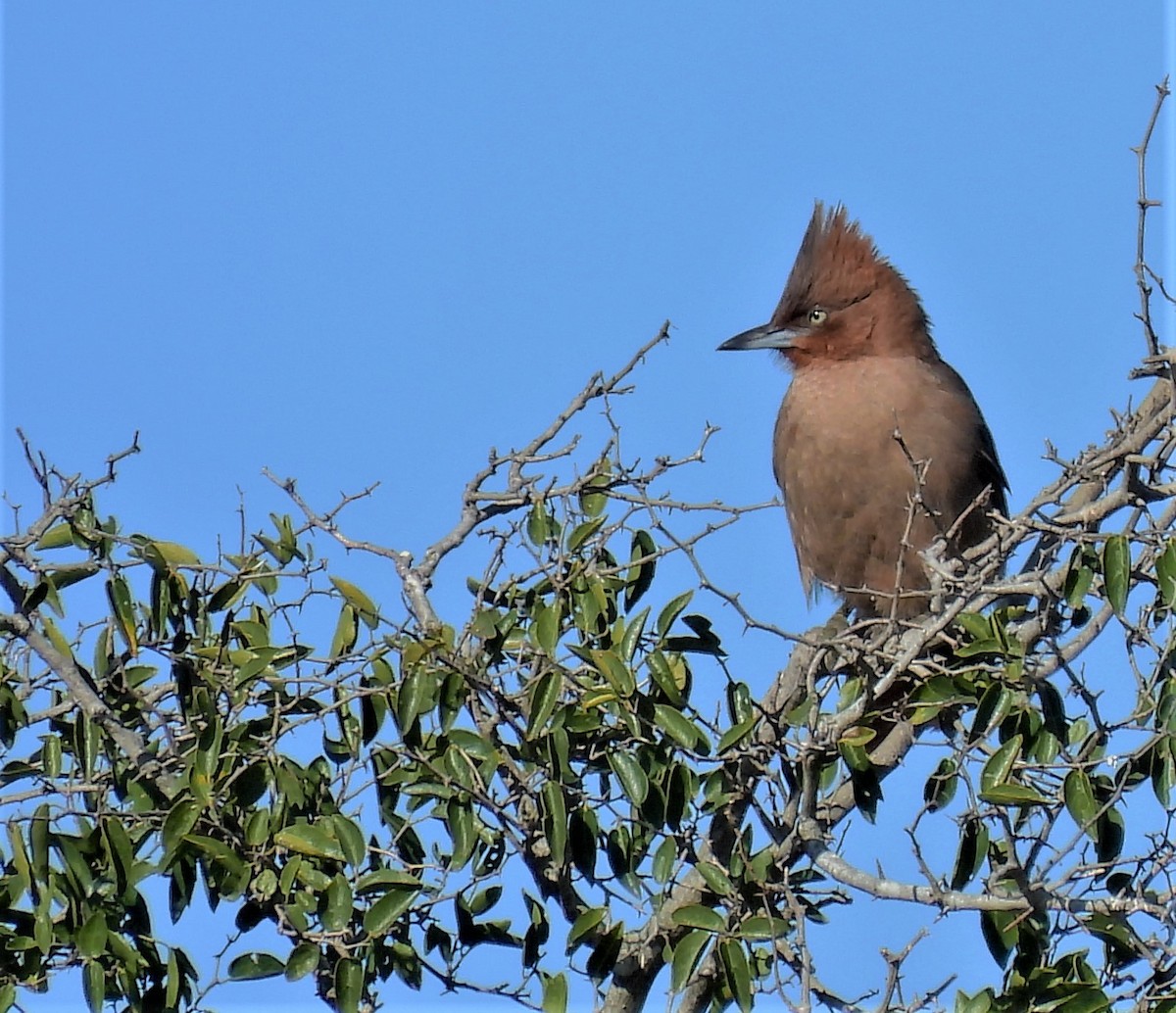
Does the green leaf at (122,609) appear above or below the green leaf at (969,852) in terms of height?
above

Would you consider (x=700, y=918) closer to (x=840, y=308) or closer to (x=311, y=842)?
(x=311, y=842)

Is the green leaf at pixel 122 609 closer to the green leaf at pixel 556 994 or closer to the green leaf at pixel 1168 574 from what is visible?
the green leaf at pixel 556 994

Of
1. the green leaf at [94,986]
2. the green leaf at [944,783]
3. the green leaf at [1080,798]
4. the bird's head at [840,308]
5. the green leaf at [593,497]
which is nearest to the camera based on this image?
the green leaf at [94,986]

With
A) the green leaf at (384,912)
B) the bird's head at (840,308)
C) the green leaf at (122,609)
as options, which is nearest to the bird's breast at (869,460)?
the bird's head at (840,308)

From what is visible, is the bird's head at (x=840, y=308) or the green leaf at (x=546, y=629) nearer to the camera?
the green leaf at (x=546, y=629)

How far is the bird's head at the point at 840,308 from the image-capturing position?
625 centimetres

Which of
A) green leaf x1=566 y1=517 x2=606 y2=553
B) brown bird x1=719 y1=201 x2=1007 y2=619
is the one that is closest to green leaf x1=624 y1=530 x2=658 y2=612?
green leaf x1=566 y1=517 x2=606 y2=553

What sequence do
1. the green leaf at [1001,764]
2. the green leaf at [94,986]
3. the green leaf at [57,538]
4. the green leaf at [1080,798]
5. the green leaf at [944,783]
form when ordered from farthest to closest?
1. the green leaf at [944,783]
2. the green leaf at [57,538]
3. the green leaf at [1001,764]
4. the green leaf at [1080,798]
5. the green leaf at [94,986]

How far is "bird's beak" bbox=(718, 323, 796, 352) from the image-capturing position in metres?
6.35

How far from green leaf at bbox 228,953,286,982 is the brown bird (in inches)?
104

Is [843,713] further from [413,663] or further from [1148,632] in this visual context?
[413,663]

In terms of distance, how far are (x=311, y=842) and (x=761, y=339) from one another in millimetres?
3578

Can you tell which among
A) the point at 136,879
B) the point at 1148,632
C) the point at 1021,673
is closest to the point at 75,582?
the point at 136,879

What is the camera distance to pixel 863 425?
19.1ft
